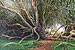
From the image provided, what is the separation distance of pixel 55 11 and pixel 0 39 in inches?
152

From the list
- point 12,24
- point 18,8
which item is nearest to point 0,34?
point 12,24

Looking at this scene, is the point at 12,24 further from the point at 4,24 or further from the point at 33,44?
the point at 33,44

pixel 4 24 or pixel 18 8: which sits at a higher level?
pixel 18 8

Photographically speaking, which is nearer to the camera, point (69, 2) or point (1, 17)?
point (69, 2)

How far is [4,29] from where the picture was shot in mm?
6684

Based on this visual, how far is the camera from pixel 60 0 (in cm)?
495

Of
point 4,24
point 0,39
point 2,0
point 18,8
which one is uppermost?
point 2,0

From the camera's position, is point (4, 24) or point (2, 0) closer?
point (2, 0)

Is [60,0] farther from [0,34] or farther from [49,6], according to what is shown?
[0,34]

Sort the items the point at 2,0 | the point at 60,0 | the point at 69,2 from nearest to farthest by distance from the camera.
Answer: the point at 69,2 → the point at 60,0 → the point at 2,0

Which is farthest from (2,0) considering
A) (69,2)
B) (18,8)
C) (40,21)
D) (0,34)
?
(69,2)

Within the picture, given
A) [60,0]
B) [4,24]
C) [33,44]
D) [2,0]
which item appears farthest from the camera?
[4,24]

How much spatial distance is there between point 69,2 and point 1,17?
4.24 metres

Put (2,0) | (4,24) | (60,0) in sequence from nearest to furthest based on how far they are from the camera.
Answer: (60,0), (2,0), (4,24)
